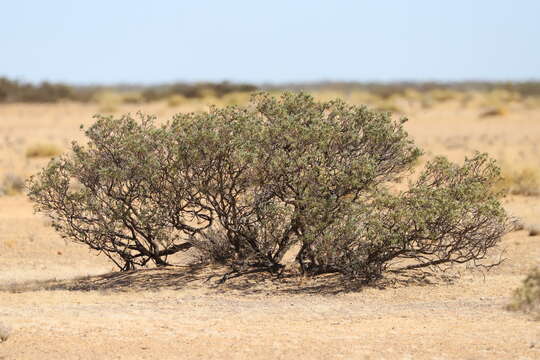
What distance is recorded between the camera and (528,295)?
7.14 meters

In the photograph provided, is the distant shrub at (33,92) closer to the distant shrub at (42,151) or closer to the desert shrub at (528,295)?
the distant shrub at (42,151)

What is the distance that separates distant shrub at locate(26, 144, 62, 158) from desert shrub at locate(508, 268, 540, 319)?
20.9 m

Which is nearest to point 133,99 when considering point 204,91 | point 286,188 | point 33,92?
point 204,91

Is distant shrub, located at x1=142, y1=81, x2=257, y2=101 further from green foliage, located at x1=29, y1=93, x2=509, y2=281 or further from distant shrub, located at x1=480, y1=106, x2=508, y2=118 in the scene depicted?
green foliage, located at x1=29, y1=93, x2=509, y2=281

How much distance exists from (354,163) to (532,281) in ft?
11.5

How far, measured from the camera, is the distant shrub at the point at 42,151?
2653 centimetres

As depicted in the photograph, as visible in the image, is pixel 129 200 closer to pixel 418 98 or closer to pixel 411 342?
pixel 411 342

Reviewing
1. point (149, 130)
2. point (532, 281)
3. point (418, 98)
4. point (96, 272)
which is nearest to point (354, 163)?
point (149, 130)

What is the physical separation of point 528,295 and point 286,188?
4696 millimetres

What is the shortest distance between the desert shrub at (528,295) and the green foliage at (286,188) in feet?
9.75

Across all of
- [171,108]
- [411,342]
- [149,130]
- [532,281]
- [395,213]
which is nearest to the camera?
[532,281]

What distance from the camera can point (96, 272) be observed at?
13703 millimetres

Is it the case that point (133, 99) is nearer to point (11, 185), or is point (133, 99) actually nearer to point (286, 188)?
point (11, 185)

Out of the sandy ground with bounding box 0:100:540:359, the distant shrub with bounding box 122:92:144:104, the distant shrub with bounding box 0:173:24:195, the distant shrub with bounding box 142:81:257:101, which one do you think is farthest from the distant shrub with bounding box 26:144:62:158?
the distant shrub with bounding box 122:92:144:104
